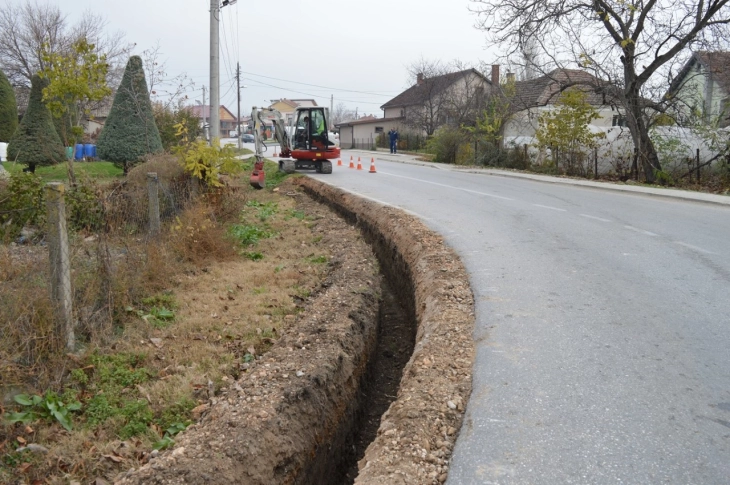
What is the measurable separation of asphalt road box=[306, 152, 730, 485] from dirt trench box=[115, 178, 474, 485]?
0.72 feet

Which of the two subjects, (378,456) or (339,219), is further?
(339,219)

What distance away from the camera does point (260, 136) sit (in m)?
19.3

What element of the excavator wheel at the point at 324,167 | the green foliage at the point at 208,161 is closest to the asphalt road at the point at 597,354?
the green foliage at the point at 208,161

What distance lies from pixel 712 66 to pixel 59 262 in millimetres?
22811

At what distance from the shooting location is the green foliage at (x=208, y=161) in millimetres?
10133

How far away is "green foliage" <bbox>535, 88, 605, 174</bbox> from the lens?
22.7 m

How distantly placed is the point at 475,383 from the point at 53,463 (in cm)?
295

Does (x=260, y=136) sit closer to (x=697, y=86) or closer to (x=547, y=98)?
(x=547, y=98)

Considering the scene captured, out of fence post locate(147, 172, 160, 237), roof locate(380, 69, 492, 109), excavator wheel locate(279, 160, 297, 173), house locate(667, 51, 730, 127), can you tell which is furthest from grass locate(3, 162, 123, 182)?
roof locate(380, 69, 492, 109)

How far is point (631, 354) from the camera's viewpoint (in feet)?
16.0

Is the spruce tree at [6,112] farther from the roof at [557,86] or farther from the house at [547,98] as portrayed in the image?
the roof at [557,86]

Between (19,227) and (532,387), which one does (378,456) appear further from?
(19,227)

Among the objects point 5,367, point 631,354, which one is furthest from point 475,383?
point 5,367

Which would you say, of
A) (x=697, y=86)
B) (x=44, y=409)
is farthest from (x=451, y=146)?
(x=44, y=409)
